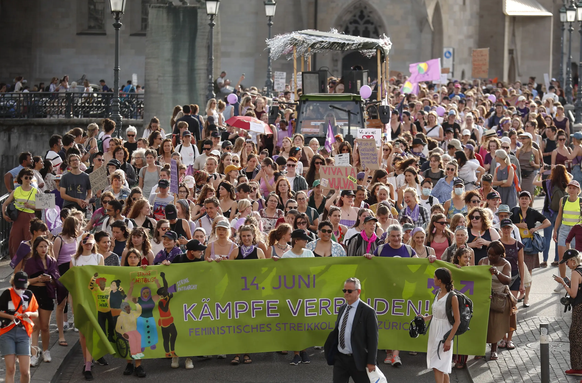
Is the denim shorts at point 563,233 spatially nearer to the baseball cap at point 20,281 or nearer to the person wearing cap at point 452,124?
the person wearing cap at point 452,124

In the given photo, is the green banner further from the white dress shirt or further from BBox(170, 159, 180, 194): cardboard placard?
BBox(170, 159, 180, 194): cardboard placard

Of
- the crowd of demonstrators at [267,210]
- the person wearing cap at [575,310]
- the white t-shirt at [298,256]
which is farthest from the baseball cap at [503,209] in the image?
the white t-shirt at [298,256]

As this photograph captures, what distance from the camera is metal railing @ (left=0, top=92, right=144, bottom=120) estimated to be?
31641 millimetres

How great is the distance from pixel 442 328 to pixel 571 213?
5923 mm

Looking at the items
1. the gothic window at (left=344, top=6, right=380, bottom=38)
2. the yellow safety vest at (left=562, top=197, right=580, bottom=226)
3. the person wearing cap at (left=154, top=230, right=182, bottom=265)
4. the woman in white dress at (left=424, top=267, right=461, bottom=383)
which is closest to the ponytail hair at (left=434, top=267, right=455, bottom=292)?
the woman in white dress at (left=424, top=267, right=461, bottom=383)

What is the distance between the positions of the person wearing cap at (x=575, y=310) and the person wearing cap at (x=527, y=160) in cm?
825

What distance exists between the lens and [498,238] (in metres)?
13.0

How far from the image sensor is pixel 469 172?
699 inches

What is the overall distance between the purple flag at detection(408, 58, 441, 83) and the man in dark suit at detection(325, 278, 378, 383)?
23251 millimetres

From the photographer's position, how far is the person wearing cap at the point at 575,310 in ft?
37.2

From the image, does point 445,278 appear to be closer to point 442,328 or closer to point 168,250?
point 442,328

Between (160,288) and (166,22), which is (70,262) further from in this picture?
(166,22)

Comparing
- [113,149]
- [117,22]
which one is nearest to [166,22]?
[117,22]

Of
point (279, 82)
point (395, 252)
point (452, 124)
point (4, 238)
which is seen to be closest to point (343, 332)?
point (395, 252)
